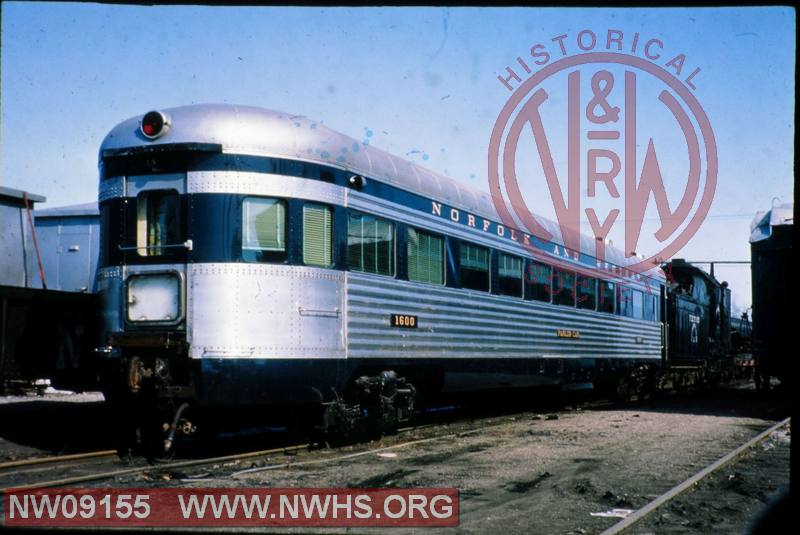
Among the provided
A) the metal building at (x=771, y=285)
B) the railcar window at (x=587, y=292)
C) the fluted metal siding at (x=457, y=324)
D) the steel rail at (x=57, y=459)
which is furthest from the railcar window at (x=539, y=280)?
the steel rail at (x=57, y=459)

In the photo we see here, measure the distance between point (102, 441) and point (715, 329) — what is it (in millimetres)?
22736

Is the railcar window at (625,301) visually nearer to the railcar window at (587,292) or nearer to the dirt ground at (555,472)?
the railcar window at (587,292)

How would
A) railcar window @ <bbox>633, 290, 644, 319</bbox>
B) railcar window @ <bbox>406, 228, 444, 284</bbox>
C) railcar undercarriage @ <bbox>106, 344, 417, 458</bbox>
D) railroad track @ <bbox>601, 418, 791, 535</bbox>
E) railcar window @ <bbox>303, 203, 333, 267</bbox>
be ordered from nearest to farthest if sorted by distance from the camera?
railroad track @ <bbox>601, 418, 791, 535</bbox>
railcar undercarriage @ <bbox>106, 344, 417, 458</bbox>
railcar window @ <bbox>303, 203, 333, 267</bbox>
railcar window @ <bbox>406, 228, 444, 284</bbox>
railcar window @ <bbox>633, 290, 644, 319</bbox>

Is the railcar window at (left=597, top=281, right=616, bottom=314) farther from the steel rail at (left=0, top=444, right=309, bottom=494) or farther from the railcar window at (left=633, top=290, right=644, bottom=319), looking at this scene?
the steel rail at (left=0, top=444, right=309, bottom=494)

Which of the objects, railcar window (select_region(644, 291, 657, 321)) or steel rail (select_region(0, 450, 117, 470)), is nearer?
steel rail (select_region(0, 450, 117, 470))

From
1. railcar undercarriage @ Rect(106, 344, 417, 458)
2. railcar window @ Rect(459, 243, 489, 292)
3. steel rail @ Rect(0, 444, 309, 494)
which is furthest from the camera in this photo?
railcar window @ Rect(459, 243, 489, 292)

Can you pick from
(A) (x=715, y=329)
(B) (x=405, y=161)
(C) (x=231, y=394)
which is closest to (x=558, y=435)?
(B) (x=405, y=161)

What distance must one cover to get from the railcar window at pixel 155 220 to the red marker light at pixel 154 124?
1.99ft

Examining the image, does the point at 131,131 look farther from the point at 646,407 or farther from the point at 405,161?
the point at 646,407

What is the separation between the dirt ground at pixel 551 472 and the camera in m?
6.10

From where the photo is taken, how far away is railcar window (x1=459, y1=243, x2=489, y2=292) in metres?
11.8

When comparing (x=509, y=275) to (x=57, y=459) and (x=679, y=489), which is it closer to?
(x=679, y=489)

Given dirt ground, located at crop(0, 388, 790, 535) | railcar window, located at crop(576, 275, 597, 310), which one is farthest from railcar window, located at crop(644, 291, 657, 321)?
dirt ground, located at crop(0, 388, 790, 535)

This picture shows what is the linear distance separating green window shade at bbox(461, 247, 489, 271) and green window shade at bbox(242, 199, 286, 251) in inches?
145
